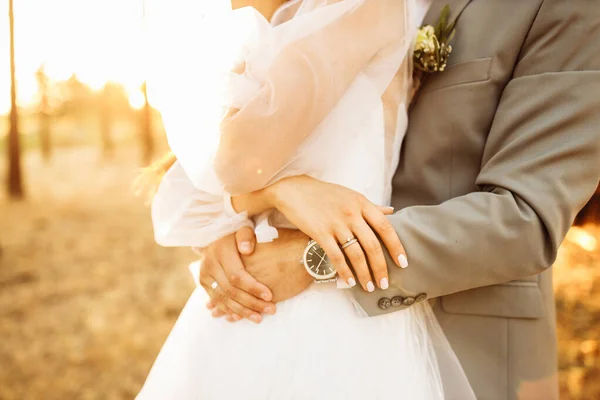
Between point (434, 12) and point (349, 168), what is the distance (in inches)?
25.2

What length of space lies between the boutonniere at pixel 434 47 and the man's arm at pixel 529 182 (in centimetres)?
23

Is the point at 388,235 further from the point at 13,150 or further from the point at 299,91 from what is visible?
the point at 13,150

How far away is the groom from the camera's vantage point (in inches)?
48.3

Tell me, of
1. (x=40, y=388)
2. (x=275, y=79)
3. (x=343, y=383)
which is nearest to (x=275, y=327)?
(x=343, y=383)

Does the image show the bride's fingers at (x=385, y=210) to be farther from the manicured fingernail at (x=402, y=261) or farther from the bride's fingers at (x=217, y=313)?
the bride's fingers at (x=217, y=313)

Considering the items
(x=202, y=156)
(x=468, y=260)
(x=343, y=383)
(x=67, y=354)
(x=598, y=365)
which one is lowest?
(x=67, y=354)

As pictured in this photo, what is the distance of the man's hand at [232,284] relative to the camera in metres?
1.41

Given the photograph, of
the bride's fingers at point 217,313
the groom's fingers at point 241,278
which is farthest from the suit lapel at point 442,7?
the bride's fingers at point 217,313

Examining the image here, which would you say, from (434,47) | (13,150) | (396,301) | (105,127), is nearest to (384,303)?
(396,301)

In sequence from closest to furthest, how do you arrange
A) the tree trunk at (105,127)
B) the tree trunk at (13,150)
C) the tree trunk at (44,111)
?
the tree trunk at (13,150) → the tree trunk at (44,111) → the tree trunk at (105,127)

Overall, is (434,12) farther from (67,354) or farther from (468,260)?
(67,354)

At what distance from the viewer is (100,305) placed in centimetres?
611

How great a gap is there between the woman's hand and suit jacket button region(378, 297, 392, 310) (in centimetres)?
4

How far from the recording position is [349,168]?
1427mm
